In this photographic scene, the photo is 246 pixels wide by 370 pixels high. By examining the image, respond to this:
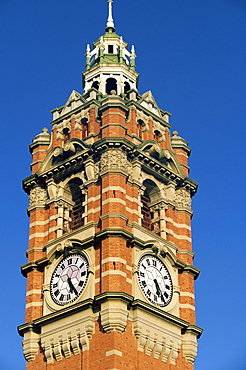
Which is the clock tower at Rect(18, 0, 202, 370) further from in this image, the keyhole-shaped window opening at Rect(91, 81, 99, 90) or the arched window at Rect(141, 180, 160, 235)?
the keyhole-shaped window opening at Rect(91, 81, 99, 90)

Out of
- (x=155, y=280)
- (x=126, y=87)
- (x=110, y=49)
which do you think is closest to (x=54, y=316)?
(x=155, y=280)

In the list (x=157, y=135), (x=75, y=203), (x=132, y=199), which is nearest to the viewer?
(x=132, y=199)

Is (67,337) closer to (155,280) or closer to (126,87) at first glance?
(155,280)

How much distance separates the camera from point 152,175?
154 feet

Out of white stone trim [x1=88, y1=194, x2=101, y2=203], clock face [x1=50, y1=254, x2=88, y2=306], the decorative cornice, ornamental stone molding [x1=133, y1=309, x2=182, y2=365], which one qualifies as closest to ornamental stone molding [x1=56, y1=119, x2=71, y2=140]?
white stone trim [x1=88, y1=194, x2=101, y2=203]

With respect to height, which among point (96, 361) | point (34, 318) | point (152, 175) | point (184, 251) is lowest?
point (96, 361)

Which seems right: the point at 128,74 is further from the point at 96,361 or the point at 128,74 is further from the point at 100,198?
the point at 96,361

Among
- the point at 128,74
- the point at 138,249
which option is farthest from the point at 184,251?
the point at 128,74

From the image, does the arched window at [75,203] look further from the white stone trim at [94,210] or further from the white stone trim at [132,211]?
the white stone trim at [132,211]

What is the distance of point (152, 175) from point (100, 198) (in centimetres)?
381

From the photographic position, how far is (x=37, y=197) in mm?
47219

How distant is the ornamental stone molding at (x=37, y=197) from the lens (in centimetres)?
4703

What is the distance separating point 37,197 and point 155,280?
789 centimetres

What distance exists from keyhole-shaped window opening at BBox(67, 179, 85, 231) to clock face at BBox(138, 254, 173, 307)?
3875 mm
